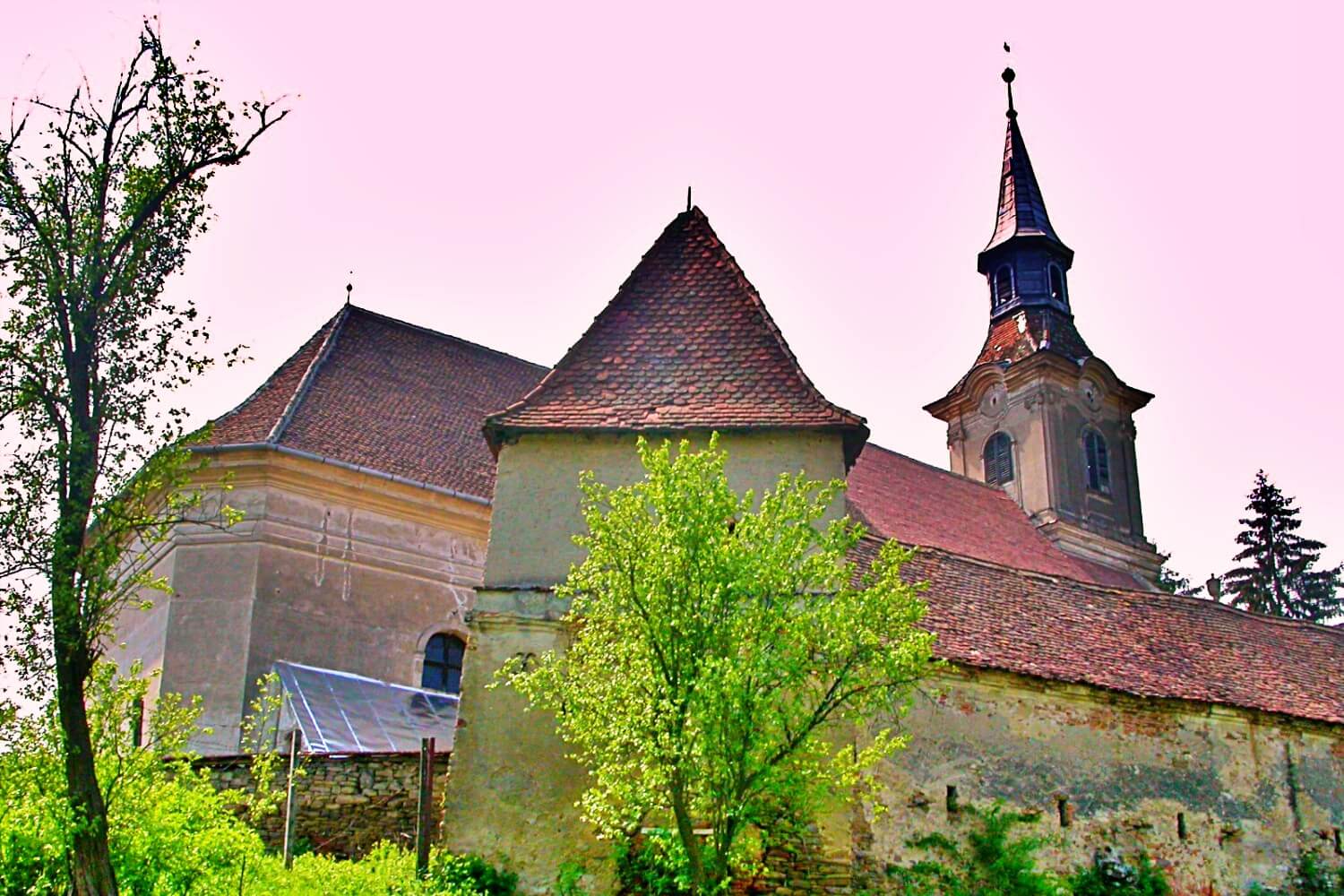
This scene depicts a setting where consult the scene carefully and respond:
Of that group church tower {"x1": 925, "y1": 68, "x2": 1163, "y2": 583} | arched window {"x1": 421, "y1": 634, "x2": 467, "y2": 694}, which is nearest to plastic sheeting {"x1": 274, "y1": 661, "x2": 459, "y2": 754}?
arched window {"x1": 421, "y1": 634, "x2": 467, "y2": 694}

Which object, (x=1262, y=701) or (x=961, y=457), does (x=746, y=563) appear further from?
(x=961, y=457)

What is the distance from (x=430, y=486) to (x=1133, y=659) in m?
9.60

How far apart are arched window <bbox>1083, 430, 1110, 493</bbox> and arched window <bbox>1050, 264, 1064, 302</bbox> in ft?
→ 13.4

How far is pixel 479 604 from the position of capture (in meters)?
14.8

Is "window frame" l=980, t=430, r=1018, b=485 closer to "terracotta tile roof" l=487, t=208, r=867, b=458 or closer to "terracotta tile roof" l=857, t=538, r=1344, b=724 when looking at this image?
"terracotta tile roof" l=857, t=538, r=1344, b=724

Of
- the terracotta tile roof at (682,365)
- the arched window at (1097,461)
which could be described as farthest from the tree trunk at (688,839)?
the arched window at (1097,461)

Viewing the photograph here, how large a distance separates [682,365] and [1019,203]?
1076 inches

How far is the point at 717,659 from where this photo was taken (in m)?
11.5

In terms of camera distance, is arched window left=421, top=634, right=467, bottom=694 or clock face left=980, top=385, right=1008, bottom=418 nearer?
arched window left=421, top=634, right=467, bottom=694

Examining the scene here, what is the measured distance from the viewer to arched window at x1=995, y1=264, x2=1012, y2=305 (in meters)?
39.7

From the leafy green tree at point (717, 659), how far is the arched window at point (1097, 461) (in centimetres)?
2639

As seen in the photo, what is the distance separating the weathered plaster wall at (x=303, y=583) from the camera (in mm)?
18250

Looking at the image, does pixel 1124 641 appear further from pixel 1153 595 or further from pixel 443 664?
pixel 443 664

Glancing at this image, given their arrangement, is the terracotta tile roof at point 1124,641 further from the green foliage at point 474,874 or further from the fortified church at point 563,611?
the green foliage at point 474,874
